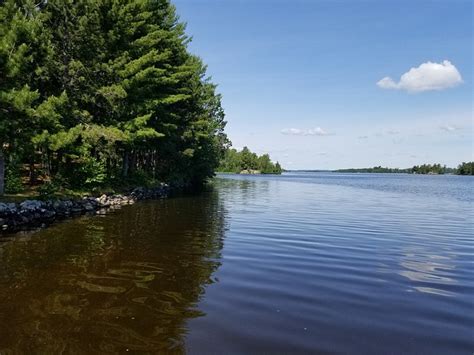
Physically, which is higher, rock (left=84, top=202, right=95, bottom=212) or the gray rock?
the gray rock

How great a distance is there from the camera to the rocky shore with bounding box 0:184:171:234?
1728 cm

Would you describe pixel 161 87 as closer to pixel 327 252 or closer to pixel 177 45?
pixel 177 45

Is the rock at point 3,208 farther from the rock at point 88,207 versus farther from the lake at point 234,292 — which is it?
the rock at point 88,207

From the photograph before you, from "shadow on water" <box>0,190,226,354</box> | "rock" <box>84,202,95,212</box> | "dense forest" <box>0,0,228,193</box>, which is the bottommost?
"shadow on water" <box>0,190,226,354</box>

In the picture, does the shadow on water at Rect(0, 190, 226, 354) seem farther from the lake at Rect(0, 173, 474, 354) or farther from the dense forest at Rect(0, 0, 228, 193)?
the dense forest at Rect(0, 0, 228, 193)

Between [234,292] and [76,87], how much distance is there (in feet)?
74.0

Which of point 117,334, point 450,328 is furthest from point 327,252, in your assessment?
point 117,334

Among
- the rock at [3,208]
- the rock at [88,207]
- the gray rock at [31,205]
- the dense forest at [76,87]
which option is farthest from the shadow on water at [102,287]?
the rock at [88,207]

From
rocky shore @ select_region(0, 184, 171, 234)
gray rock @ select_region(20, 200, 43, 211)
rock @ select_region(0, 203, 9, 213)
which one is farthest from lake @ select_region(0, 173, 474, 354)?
gray rock @ select_region(20, 200, 43, 211)

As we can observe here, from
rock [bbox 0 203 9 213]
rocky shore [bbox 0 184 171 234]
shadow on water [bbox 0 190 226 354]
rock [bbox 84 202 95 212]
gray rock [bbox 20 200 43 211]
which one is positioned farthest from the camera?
rock [bbox 84 202 95 212]

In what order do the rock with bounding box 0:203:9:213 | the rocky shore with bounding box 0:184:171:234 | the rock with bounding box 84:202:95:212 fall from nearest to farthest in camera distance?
the rocky shore with bounding box 0:184:171:234 → the rock with bounding box 0:203:9:213 → the rock with bounding box 84:202:95:212

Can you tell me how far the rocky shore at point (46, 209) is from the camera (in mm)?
17281

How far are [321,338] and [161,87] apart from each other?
1253 inches

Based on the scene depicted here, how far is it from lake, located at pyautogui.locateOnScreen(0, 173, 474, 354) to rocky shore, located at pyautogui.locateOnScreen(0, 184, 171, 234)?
2.20 metres
